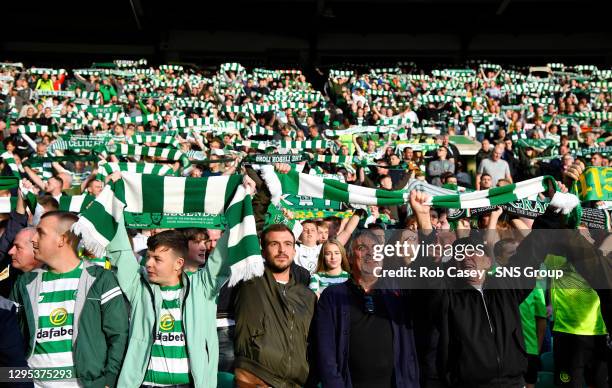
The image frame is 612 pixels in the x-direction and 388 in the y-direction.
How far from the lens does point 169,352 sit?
12.8 feet

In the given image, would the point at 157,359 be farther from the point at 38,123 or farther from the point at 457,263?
the point at 38,123

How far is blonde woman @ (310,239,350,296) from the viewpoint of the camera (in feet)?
16.6

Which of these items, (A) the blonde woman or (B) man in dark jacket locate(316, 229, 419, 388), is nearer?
(B) man in dark jacket locate(316, 229, 419, 388)

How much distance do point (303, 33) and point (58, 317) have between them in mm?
28517

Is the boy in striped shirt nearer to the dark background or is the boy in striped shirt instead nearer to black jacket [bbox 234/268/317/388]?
black jacket [bbox 234/268/317/388]

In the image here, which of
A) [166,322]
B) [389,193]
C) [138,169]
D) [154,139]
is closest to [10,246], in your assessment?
[166,322]

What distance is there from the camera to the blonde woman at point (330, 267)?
16.6 feet

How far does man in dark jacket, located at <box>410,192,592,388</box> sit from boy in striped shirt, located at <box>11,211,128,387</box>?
6.24 ft

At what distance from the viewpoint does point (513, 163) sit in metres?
Answer: 13.5

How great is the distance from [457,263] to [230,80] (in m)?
17.6

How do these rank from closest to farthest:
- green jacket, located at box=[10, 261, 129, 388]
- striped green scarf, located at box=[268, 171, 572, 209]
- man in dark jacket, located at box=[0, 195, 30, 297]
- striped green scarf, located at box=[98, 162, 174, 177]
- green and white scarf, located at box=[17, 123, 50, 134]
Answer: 1. green jacket, located at box=[10, 261, 129, 388]
2. man in dark jacket, located at box=[0, 195, 30, 297]
3. striped green scarf, located at box=[268, 171, 572, 209]
4. striped green scarf, located at box=[98, 162, 174, 177]
5. green and white scarf, located at box=[17, 123, 50, 134]

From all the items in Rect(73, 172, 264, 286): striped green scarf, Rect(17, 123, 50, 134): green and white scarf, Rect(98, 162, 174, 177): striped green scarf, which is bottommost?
Rect(73, 172, 264, 286): striped green scarf

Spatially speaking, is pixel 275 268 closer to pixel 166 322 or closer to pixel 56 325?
pixel 166 322

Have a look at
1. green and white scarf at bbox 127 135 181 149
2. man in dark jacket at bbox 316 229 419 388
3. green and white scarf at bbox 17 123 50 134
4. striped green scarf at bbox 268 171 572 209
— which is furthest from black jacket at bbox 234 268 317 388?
green and white scarf at bbox 17 123 50 134
